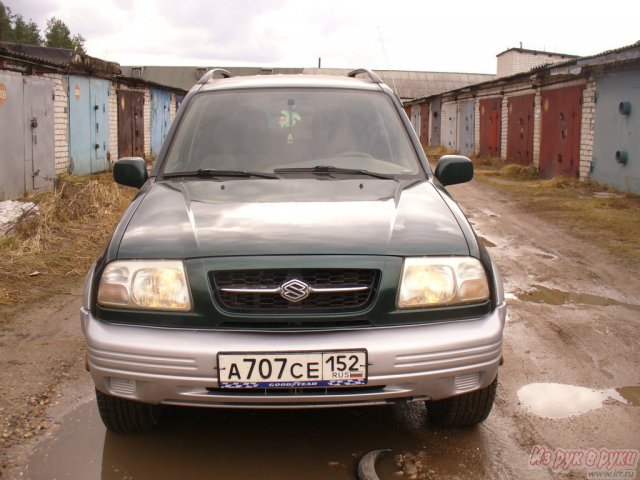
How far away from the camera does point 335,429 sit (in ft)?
10.3

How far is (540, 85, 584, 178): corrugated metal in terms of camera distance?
16.1 meters

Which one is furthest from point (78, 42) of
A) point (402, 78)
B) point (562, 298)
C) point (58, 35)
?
point (562, 298)

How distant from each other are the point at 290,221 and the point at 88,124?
1470 centimetres

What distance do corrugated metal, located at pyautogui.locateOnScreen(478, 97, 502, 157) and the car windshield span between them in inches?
796

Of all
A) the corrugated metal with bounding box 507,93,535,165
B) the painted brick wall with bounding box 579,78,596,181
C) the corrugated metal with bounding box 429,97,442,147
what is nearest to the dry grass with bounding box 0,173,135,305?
the painted brick wall with bounding box 579,78,596,181

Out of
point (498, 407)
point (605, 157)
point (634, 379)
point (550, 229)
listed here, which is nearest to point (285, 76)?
point (498, 407)

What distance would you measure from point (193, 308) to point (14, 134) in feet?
30.6

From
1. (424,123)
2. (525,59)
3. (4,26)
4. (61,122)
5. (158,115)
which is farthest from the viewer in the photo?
(4,26)

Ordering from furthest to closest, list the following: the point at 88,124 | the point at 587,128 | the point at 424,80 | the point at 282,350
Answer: the point at 424,80 → the point at 88,124 → the point at 587,128 → the point at 282,350

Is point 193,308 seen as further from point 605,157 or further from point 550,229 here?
point 605,157

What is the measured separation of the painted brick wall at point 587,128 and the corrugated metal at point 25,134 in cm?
1098

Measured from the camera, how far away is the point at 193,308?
2582 millimetres

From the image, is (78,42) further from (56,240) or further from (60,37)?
(56,240)

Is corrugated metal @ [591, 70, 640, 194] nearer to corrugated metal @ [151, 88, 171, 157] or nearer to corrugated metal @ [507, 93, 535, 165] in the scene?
corrugated metal @ [507, 93, 535, 165]
